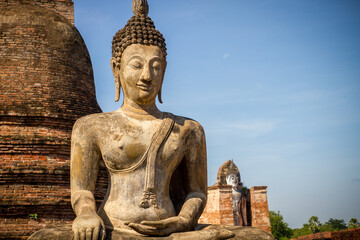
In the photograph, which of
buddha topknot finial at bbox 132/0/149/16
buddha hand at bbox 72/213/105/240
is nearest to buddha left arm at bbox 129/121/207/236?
buddha hand at bbox 72/213/105/240

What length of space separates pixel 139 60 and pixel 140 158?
0.90 meters

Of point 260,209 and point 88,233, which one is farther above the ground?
point 260,209

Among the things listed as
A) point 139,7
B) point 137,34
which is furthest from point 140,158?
point 139,7

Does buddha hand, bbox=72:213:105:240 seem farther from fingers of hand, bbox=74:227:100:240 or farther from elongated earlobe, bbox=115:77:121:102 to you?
elongated earlobe, bbox=115:77:121:102

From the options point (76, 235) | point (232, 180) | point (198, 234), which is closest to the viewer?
point (76, 235)

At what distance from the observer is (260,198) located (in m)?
14.4

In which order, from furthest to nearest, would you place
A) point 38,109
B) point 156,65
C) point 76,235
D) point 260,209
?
1. point 260,209
2. point 38,109
3. point 156,65
4. point 76,235

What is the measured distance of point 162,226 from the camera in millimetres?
3529

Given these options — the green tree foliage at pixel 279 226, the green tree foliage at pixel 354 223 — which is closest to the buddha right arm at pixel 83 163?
the green tree foliage at pixel 279 226

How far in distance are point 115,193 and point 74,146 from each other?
56cm

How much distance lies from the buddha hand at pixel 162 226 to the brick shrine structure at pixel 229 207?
1014 cm

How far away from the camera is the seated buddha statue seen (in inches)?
143

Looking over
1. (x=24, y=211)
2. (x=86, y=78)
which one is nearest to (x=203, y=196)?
(x=24, y=211)

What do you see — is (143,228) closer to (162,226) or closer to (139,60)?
(162,226)
